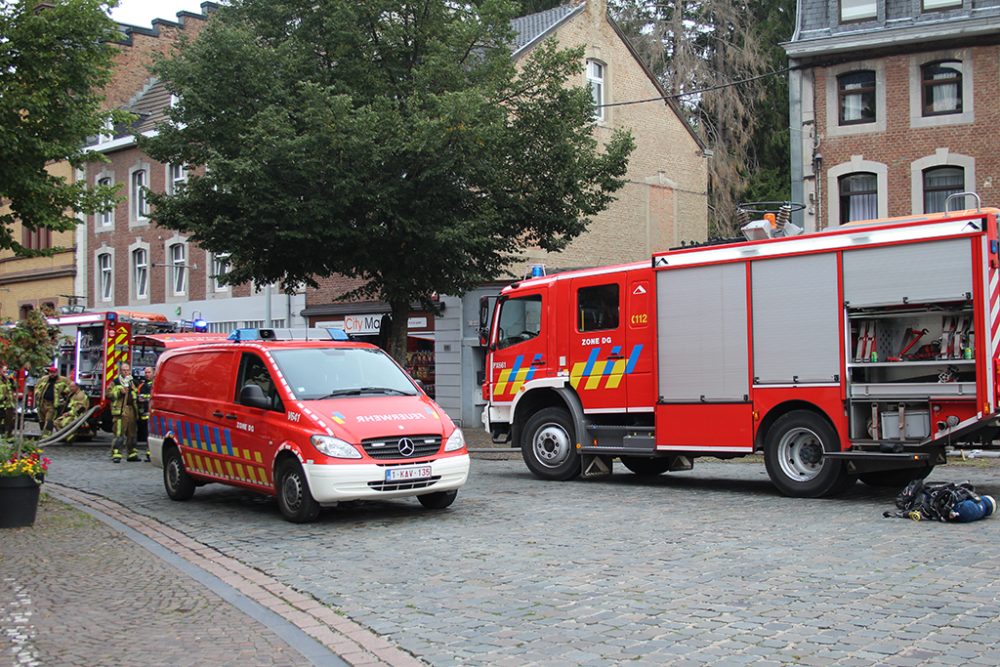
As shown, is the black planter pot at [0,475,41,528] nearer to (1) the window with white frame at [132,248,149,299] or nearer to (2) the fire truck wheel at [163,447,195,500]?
(2) the fire truck wheel at [163,447,195,500]

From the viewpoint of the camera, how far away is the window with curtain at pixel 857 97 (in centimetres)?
2594

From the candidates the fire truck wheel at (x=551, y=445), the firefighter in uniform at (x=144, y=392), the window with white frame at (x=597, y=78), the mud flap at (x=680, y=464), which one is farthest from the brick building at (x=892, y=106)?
the firefighter in uniform at (x=144, y=392)

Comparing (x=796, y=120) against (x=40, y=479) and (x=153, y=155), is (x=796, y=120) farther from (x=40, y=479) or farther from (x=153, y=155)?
(x=40, y=479)

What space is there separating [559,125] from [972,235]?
11464mm

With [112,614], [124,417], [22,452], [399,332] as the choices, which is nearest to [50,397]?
[124,417]

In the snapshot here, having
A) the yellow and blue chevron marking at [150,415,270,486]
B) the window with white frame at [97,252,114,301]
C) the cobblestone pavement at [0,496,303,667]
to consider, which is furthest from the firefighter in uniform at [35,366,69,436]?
the window with white frame at [97,252,114,301]

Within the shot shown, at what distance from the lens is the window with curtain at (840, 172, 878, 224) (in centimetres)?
2609

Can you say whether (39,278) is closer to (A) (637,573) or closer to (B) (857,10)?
(B) (857,10)

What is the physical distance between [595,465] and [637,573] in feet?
21.8

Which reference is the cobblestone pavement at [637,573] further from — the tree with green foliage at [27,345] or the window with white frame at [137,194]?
the window with white frame at [137,194]

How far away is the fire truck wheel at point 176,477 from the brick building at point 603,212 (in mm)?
14108

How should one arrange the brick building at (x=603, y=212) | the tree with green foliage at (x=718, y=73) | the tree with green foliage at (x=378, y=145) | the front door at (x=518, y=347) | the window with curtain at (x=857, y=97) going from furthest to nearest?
the tree with green foliage at (x=718, y=73) → the brick building at (x=603, y=212) → the window with curtain at (x=857, y=97) → the tree with green foliage at (x=378, y=145) → the front door at (x=518, y=347)

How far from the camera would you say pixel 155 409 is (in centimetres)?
1390

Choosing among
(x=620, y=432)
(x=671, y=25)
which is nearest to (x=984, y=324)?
(x=620, y=432)
